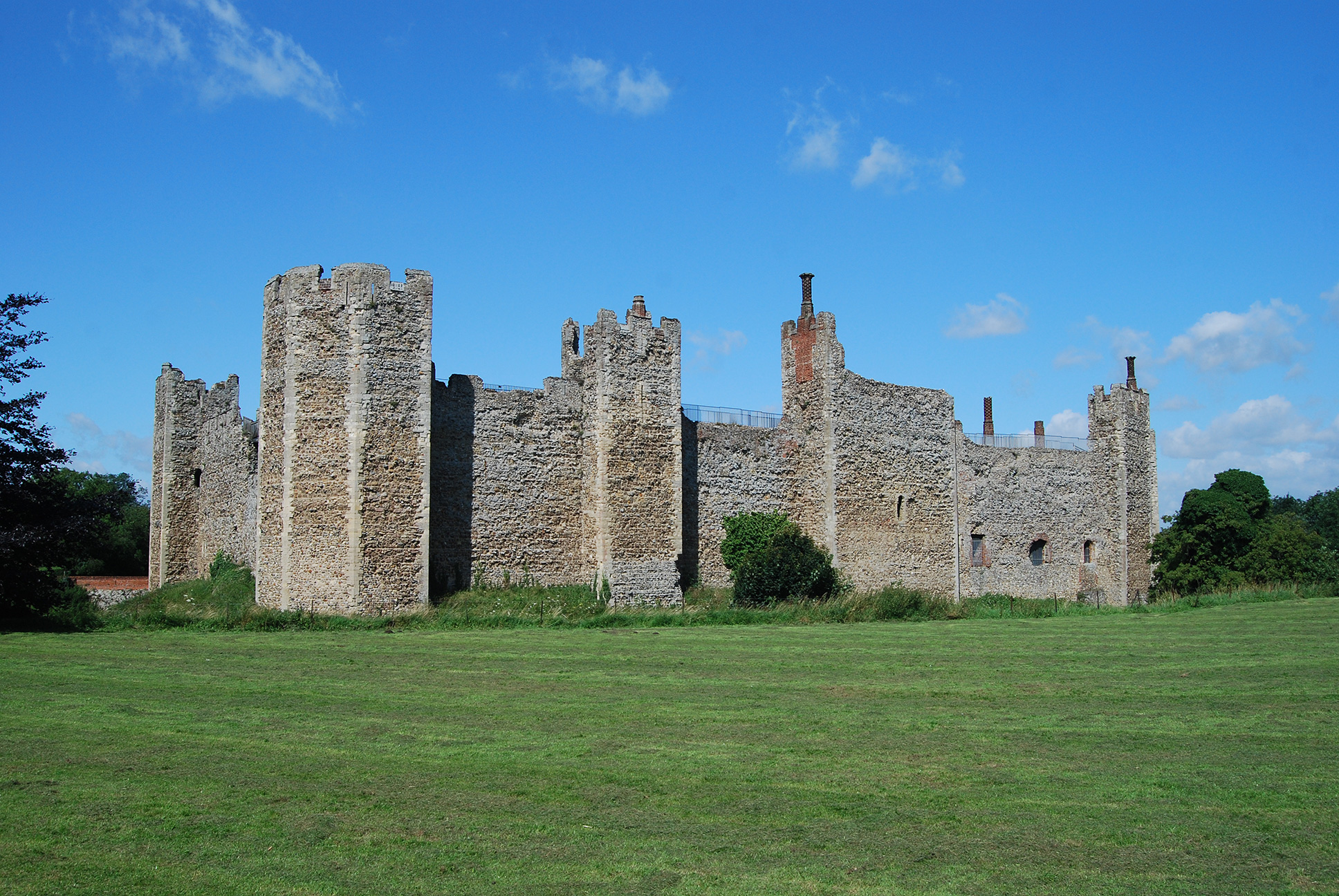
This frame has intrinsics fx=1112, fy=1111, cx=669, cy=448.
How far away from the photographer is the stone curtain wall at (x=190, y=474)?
92.0 feet

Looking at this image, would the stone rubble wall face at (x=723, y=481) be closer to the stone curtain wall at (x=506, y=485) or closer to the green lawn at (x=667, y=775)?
the stone curtain wall at (x=506, y=485)

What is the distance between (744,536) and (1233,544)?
57.1 feet

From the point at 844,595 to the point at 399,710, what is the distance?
1532 cm

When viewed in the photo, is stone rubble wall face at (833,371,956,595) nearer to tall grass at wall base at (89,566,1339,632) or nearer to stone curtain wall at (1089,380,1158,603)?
tall grass at wall base at (89,566,1339,632)

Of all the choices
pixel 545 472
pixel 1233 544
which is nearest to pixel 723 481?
pixel 545 472

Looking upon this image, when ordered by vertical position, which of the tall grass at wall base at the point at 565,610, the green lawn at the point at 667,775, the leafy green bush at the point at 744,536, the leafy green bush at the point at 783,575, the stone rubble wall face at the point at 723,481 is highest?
the stone rubble wall face at the point at 723,481

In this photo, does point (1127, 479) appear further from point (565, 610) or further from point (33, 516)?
point (33, 516)

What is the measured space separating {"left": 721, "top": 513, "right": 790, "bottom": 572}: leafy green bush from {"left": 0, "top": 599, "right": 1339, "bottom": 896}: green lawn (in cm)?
1266

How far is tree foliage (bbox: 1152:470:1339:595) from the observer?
3303 cm

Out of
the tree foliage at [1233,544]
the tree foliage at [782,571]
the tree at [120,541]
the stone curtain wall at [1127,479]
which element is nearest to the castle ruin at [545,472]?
the tree foliage at [782,571]

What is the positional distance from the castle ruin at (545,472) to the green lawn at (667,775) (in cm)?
737

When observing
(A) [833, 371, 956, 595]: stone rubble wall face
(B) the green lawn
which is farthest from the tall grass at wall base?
(B) the green lawn

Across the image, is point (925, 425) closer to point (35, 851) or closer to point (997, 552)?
point (997, 552)

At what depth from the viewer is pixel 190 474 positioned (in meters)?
29.1
